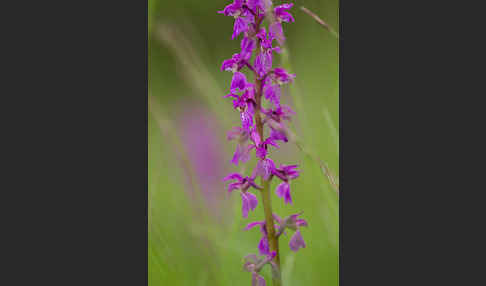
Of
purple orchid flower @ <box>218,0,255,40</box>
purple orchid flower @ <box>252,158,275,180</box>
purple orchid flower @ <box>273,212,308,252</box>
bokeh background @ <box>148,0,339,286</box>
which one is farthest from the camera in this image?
bokeh background @ <box>148,0,339,286</box>

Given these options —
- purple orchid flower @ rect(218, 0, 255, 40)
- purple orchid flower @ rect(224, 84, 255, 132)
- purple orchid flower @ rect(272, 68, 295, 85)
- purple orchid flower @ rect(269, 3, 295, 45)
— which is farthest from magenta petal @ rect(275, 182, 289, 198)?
purple orchid flower @ rect(218, 0, 255, 40)

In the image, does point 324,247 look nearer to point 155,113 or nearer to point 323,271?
point 323,271

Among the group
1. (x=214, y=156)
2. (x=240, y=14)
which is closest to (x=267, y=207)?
(x=240, y=14)

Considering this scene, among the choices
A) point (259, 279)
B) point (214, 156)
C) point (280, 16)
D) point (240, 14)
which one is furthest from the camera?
point (214, 156)

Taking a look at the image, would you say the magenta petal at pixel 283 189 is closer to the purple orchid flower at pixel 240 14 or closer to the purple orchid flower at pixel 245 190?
the purple orchid flower at pixel 245 190

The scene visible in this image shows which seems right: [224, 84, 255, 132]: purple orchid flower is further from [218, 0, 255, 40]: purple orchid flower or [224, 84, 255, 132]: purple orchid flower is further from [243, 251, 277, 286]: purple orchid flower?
[243, 251, 277, 286]: purple orchid flower

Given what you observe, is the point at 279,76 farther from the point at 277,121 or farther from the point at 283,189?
the point at 283,189
